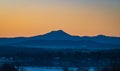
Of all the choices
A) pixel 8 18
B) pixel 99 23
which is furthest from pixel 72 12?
pixel 8 18

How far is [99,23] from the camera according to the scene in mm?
3480

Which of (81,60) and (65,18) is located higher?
(65,18)

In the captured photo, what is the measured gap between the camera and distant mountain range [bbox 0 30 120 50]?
3305 millimetres

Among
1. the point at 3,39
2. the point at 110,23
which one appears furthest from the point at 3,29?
the point at 110,23

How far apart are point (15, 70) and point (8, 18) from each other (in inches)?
21.6

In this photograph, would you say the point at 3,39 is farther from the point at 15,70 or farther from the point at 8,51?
the point at 15,70

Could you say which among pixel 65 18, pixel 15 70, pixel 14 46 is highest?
pixel 65 18

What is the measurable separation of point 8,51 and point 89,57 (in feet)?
2.74

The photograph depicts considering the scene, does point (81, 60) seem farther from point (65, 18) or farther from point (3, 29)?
point (3, 29)

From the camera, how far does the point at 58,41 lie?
3328mm

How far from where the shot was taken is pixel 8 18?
338 centimetres

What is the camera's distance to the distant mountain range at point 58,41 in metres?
3.30

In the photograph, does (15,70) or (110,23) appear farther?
(110,23)

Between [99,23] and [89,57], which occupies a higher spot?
[99,23]
